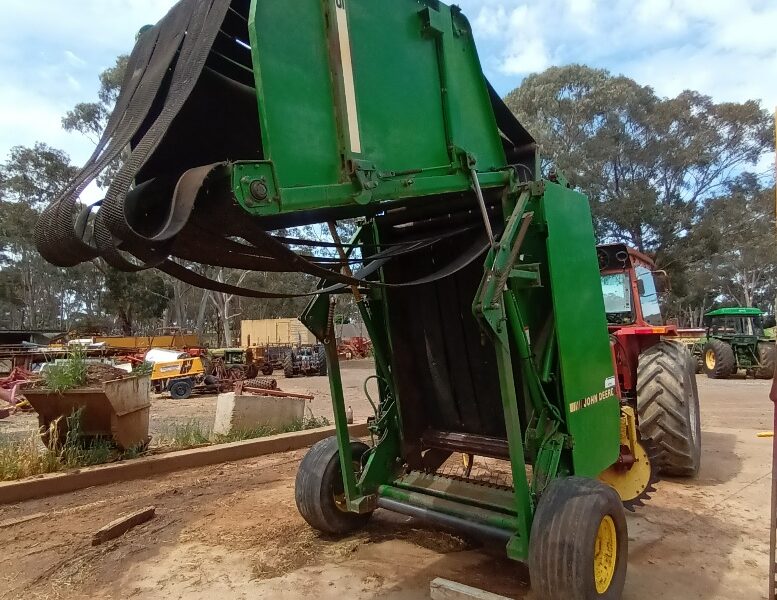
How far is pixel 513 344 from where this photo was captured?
12.6 ft

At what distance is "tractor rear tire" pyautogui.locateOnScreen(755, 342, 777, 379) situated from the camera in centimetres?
1677

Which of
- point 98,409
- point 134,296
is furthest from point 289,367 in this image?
point 134,296

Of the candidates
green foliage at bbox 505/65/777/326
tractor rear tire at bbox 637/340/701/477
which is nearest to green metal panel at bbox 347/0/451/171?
tractor rear tire at bbox 637/340/701/477

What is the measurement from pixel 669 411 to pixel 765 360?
13494 mm

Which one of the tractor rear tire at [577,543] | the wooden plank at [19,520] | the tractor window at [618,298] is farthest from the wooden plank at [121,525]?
the tractor window at [618,298]

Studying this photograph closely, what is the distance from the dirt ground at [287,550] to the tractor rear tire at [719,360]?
12414mm

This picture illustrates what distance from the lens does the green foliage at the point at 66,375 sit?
6.69 meters

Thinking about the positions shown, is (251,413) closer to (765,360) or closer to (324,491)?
(324,491)

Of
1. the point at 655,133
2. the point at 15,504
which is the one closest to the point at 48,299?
the point at 655,133

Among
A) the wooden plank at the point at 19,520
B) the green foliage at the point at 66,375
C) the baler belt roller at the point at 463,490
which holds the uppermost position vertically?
the green foliage at the point at 66,375

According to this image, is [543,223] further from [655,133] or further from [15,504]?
[655,133]

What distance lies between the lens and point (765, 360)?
55.6ft

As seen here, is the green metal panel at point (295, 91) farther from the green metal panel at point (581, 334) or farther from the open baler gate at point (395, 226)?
the green metal panel at point (581, 334)

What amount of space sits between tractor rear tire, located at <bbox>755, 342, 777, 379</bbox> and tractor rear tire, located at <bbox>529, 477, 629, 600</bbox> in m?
16.0
